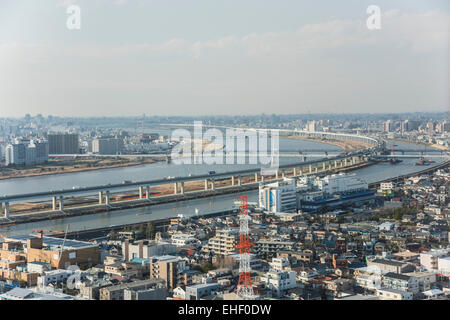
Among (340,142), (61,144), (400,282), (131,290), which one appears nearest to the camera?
(131,290)

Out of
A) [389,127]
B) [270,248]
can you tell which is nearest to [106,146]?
[389,127]

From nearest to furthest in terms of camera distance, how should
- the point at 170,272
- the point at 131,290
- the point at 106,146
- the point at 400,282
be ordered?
the point at 131,290
the point at 400,282
the point at 170,272
the point at 106,146

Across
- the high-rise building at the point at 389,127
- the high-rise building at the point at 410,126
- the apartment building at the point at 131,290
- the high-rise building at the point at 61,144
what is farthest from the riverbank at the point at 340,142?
the apartment building at the point at 131,290

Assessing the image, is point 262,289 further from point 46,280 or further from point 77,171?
point 77,171

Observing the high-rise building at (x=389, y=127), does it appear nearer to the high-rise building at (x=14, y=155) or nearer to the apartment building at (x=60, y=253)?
the high-rise building at (x=14, y=155)

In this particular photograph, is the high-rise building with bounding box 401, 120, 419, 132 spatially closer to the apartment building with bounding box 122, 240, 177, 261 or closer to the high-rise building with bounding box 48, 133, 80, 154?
the high-rise building with bounding box 48, 133, 80, 154

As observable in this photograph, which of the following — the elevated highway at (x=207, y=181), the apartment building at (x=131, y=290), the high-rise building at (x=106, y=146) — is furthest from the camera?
the high-rise building at (x=106, y=146)

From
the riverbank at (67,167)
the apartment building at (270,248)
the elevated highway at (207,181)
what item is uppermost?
the apartment building at (270,248)

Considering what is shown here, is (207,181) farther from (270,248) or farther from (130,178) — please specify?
(270,248)
